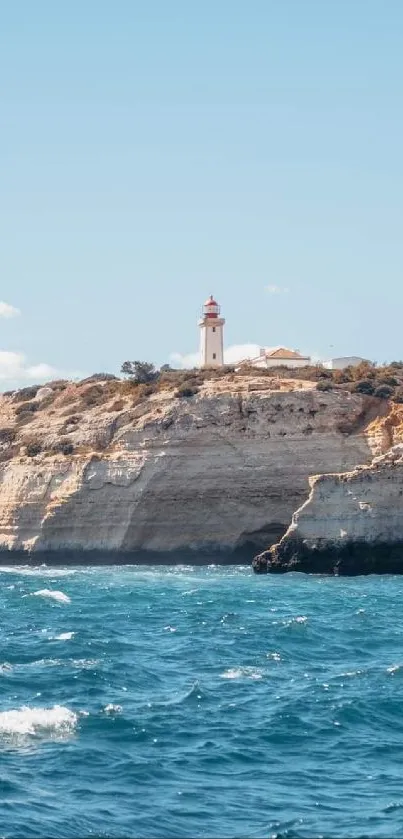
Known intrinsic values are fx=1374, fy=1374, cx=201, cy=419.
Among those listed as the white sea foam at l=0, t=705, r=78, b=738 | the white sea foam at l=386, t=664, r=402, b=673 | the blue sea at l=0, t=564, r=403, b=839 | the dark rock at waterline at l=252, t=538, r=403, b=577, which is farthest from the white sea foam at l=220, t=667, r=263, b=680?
the dark rock at waterline at l=252, t=538, r=403, b=577

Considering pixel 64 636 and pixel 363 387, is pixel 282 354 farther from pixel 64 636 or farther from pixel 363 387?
pixel 64 636

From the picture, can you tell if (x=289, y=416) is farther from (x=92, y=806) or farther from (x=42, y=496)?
(x=92, y=806)

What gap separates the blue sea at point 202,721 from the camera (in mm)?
17312

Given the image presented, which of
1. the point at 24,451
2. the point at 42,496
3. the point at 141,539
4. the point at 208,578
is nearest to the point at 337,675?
the point at 208,578

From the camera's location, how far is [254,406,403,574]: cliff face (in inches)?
1873

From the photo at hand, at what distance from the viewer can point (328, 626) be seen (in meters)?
33.5

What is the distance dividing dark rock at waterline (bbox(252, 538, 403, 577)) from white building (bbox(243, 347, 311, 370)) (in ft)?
72.6

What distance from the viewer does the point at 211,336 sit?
76.2m

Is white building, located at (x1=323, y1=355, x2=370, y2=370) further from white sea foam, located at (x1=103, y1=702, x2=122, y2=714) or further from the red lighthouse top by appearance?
white sea foam, located at (x1=103, y1=702, x2=122, y2=714)

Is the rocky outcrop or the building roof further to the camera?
the building roof

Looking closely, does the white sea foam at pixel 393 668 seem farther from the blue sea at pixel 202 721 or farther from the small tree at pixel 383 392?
the small tree at pixel 383 392

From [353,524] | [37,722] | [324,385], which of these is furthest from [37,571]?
[37,722]

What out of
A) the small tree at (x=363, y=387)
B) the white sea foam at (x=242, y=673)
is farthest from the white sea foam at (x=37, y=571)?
the white sea foam at (x=242, y=673)

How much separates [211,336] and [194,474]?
70.2 feet
